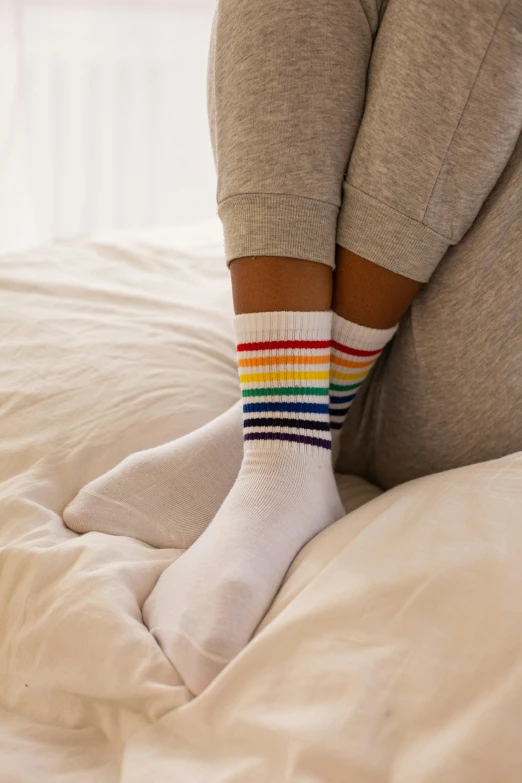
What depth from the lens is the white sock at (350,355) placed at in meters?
0.65

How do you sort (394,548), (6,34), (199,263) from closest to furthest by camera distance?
(394,548) < (199,263) < (6,34)

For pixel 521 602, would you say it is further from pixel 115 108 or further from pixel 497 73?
pixel 115 108

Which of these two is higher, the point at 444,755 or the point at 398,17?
the point at 398,17

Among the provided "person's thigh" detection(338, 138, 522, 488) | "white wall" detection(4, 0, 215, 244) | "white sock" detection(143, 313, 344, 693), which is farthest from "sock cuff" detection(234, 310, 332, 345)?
"white wall" detection(4, 0, 215, 244)

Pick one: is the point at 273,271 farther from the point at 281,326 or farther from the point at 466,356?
the point at 466,356

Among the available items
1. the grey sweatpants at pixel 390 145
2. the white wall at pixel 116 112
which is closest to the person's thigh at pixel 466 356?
the grey sweatpants at pixel 390 145

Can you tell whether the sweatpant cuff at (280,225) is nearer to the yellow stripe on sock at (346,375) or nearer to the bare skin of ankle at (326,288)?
the bare skin of ankle at (326,288)

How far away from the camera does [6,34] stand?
1.98 meters

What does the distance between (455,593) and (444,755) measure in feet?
0.34

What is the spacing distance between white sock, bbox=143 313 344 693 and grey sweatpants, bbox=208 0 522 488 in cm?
7

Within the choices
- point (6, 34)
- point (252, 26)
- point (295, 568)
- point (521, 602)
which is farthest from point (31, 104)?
point (521, 602)

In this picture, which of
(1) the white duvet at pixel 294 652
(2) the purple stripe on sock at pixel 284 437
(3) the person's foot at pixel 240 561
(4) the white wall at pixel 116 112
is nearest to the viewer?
(1) the white duvet at pixel 294 652

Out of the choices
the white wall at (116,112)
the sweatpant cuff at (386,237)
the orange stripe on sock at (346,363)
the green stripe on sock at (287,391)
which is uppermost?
the white wall at (116,112)

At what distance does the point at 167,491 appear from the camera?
67 centimetres
